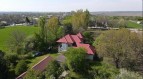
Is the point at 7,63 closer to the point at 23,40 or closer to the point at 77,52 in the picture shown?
the point at 77,52

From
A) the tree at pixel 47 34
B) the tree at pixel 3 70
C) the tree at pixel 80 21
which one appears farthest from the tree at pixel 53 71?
the tree at pixel 80 21

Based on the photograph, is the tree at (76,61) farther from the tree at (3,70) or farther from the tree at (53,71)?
the tree at (3,70)

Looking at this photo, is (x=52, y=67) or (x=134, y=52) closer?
(x=52, y=67)

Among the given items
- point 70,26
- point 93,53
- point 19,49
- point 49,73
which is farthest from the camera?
point 70,26

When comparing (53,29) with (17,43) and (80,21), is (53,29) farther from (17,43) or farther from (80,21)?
(80,21)

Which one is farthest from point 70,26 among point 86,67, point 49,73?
point 49,73

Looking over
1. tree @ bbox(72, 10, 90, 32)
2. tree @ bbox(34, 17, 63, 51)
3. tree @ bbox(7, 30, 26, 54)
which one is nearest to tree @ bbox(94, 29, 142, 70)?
tree @ bbox(34, 17, 63, 51)

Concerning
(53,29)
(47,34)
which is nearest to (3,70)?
(47,34)
